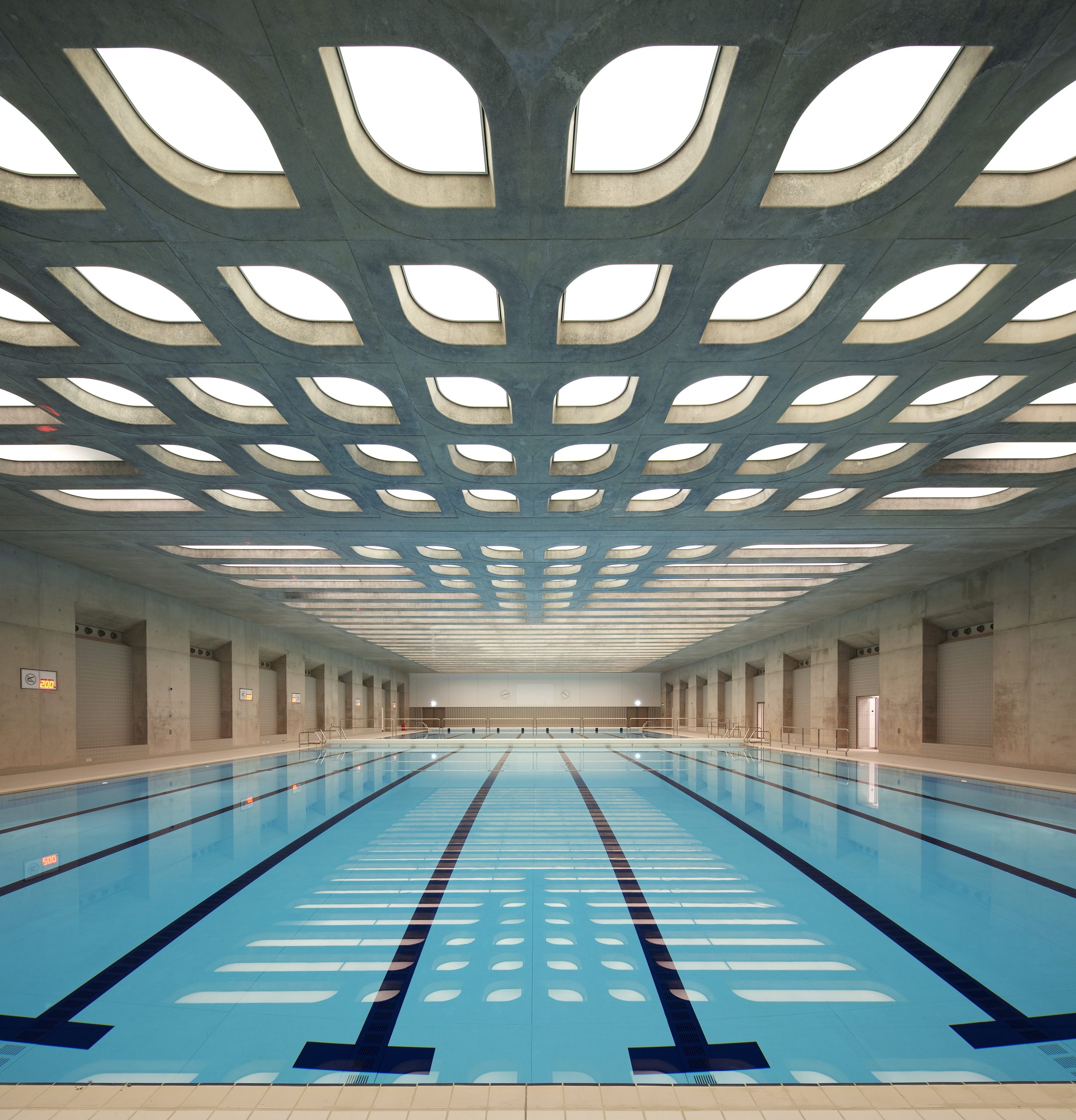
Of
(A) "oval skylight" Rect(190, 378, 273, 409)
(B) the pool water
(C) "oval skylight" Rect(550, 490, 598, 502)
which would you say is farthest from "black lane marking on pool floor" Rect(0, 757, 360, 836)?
(C) "oval skylight" Rect(550, 490, 598, 502)

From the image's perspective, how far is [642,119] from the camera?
4.19 metres

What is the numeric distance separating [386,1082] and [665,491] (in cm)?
1000

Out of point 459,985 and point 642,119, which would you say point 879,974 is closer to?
point 459,985

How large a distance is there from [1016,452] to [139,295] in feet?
37.4

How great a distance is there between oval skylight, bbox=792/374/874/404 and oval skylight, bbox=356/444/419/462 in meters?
5.37

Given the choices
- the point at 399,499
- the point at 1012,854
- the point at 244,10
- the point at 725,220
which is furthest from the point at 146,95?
the point at 1012,854

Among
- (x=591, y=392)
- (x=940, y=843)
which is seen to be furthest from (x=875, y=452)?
(x=940, y=843)

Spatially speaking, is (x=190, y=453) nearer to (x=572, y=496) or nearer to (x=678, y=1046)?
(x=572, y=496)

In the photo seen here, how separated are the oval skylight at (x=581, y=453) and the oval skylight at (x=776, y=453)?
2.15 metres

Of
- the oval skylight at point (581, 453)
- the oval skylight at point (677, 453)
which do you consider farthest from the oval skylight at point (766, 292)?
the oval skylight at point (581, 453)

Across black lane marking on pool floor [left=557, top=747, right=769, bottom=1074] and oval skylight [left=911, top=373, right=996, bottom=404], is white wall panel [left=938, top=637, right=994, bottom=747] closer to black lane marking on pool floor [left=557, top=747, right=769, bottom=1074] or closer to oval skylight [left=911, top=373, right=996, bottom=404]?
oval skylight [left=911, top=373, right=996, bottom=404]

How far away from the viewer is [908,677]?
1894 cm

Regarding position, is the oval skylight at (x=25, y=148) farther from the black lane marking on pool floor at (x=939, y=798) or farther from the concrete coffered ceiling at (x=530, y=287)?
the black lane marking on pool floor at (x=939, y=798)

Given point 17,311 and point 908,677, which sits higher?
point 17,311
